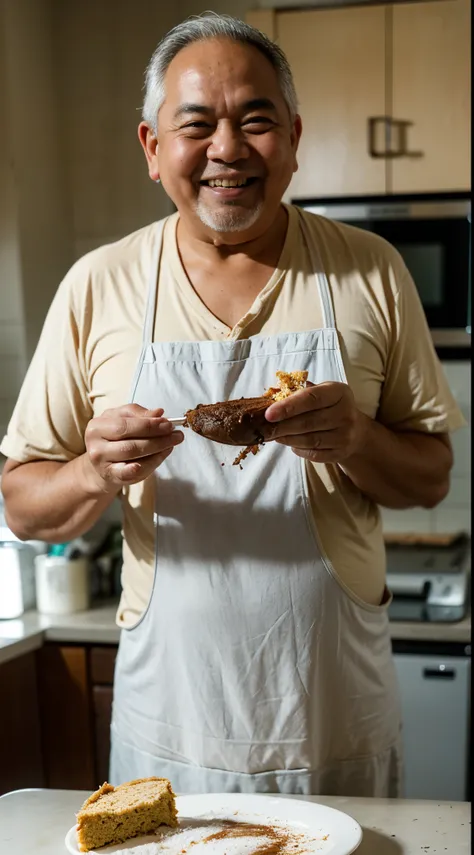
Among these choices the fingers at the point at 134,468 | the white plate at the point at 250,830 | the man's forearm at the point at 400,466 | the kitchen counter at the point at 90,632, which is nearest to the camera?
the white plate at the point at 250,830

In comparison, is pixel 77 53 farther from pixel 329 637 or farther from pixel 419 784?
pixel 419 784

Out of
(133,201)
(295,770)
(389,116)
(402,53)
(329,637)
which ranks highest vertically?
(402,53)

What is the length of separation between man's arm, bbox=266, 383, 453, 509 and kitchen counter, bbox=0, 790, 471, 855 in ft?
1.02

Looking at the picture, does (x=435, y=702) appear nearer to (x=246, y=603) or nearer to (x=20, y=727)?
(x=20, y=727)

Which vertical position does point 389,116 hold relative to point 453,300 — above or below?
above

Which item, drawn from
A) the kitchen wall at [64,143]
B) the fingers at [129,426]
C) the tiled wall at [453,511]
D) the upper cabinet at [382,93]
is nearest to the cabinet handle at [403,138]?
the upper cabinet at [382,93]

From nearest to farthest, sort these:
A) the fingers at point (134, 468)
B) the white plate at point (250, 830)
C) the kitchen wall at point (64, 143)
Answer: the white plate at point (250, 830) < the fingers at point (134, 468) < the kitchen wall at point (64, 143)

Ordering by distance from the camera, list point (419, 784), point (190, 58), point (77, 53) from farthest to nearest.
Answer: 1. point (419, 784)
2. point (77, 53)
3. point (190, 58)

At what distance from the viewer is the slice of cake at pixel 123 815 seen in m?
0.77

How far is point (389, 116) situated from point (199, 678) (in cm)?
124

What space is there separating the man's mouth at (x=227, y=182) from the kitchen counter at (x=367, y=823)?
58cm

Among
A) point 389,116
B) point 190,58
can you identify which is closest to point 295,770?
point 190,58

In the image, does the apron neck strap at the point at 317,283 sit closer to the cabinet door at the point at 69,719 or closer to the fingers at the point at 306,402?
the fingers at the point at 306,402

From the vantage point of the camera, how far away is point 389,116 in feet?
6.08
